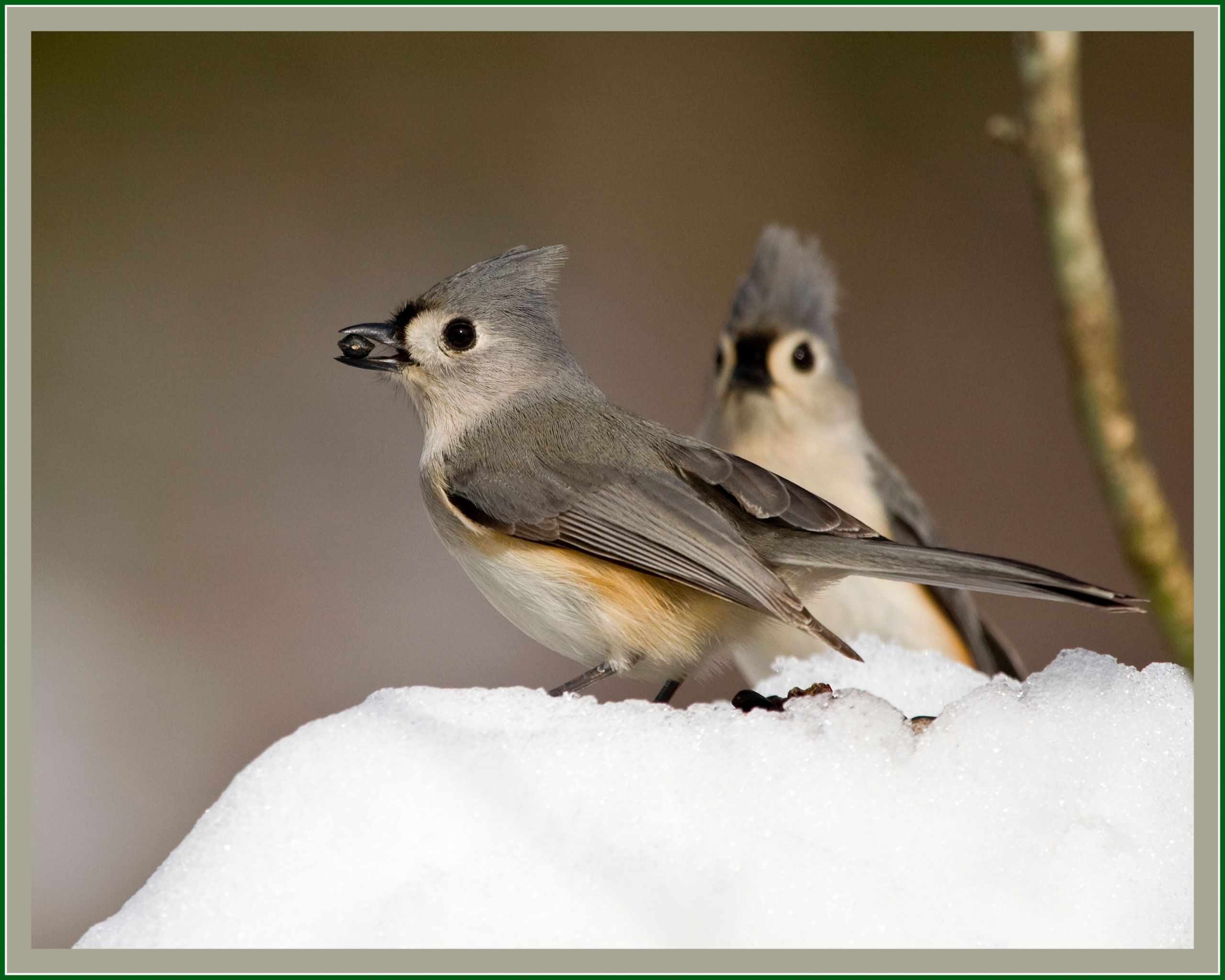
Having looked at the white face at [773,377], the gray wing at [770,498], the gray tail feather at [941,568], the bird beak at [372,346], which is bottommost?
the gray tail feather at [941,568]

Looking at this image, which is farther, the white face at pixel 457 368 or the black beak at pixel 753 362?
the black beak at pixel 753 362

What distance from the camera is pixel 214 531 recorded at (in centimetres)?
349

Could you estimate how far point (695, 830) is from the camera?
1235 millimetres

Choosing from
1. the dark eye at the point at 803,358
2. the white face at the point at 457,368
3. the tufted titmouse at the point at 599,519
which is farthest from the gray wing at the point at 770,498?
the dark eye at the point at 803,358

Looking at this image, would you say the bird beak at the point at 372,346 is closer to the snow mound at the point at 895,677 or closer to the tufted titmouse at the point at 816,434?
the snow mound at the point at 895,677

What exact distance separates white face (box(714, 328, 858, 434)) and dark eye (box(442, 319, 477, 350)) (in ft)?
3.11

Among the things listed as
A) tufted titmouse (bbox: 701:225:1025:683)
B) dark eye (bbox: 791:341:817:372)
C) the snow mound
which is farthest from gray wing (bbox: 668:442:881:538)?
dark eye (bbox: 791:341:817:372)

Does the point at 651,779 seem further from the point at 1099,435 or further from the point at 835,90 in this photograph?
the point at 835,90

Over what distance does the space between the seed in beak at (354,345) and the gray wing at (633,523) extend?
0.24 meters

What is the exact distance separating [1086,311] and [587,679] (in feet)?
2.77

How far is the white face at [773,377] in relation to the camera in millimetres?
2678

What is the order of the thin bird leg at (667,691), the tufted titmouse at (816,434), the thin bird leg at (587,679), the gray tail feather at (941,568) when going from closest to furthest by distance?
the gray tail feather at (941,568), the thin bird leg at (587,679), the thin bird leg at (667,691), the tufted titmouse at (816,434)

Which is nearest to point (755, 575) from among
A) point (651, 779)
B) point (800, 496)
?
point (800, 496)

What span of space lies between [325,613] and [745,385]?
147 centimetres
